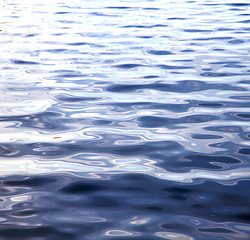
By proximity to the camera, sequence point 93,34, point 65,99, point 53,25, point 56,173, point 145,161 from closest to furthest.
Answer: point 56,173, point 145,161, point 65,99, point 93,34, point 53,25

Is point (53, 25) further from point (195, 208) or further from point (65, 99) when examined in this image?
point (195, 208)

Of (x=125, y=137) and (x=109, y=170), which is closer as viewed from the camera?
(x=109, y=170)

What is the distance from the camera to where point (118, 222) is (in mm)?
2975

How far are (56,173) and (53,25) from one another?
811 cm

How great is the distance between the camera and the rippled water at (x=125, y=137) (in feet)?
9.92

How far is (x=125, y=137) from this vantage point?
4457mm

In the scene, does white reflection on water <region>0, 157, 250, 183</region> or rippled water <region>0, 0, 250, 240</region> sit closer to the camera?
rippled water <region>0, 0, 250, 240</region>

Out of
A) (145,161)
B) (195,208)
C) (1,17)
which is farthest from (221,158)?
(1,17)

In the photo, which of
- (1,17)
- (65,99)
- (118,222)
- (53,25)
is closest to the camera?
(118,222)

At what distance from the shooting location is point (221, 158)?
155 inches

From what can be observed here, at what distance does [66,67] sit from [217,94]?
2498 millimetres

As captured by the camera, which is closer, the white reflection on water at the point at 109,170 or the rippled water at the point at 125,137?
the rippled water at the point at 125,137

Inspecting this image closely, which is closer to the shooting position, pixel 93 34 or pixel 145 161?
pixel 145 161

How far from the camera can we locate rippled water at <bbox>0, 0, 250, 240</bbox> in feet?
9.92
